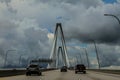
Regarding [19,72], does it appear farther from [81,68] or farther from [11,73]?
[81,68]

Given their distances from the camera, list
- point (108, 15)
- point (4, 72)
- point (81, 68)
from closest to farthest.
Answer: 1. point (108, 15)
2. point (4, 72)
3. point (81, 68)

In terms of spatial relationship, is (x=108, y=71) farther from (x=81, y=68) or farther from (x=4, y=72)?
(x=4, y=72)

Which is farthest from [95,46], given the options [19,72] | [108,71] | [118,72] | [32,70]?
[32,70]

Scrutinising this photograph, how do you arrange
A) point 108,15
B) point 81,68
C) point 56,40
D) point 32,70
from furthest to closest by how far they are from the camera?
1. point 56,40
2. point 81,68
3. point 32,70
4. point 108,15

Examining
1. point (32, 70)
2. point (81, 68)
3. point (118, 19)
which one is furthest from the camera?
point (81, 68)

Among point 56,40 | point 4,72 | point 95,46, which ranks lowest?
point 4,72

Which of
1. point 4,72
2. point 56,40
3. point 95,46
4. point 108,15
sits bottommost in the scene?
point 4,72

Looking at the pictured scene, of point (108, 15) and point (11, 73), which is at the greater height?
point (108, 15)

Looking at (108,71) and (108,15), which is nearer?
(108,15)

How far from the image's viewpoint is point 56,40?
474ft

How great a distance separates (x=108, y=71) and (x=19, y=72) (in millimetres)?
26238

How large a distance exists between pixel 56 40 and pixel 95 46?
49.8 meters

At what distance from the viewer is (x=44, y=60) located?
7392 inches

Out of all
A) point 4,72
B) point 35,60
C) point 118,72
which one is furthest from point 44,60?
point 4,72
